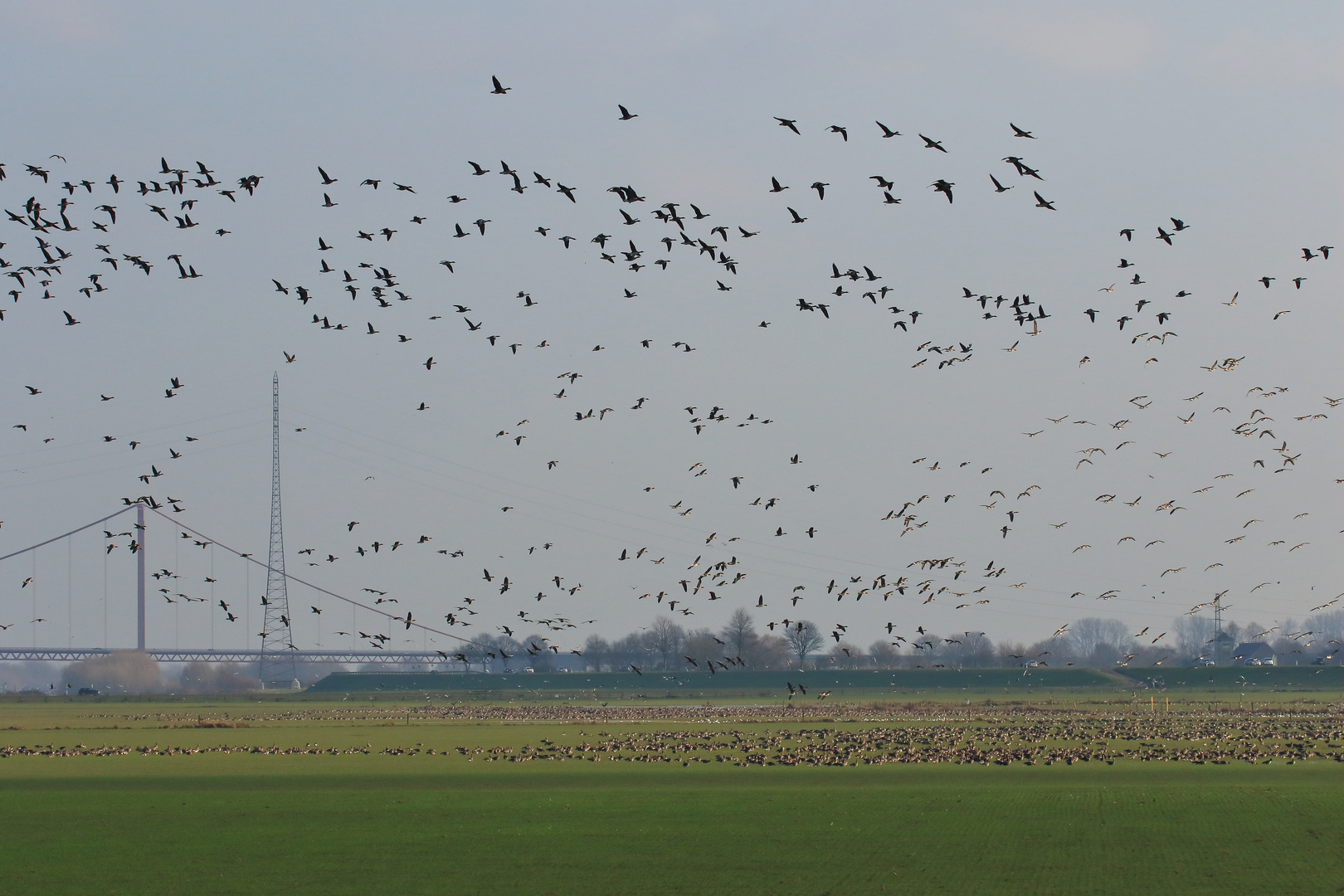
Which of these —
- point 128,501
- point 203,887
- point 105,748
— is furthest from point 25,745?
point 203,887

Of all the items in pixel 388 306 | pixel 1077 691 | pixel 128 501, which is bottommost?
pixel 1077 691

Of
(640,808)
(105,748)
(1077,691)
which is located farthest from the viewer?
(1077,691)

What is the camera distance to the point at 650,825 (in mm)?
33906

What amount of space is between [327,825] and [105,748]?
3684 centimetres

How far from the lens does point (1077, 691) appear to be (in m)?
152

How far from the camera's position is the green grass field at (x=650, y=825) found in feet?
85.0

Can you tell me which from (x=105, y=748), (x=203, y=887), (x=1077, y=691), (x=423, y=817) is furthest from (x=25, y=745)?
(x=1077, y=691)

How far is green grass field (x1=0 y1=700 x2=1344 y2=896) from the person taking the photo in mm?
25906

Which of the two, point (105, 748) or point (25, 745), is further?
point (25, 745)

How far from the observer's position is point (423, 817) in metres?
35.7

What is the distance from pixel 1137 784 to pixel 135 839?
2945 centimetres

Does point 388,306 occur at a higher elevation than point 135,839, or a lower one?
higher

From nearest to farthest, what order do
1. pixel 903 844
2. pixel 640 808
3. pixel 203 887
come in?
pixel 203 887 < pixel 903 844 < pixel 640 808

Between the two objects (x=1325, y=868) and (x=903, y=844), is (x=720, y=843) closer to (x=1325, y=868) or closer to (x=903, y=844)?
(x=903, y=844)
